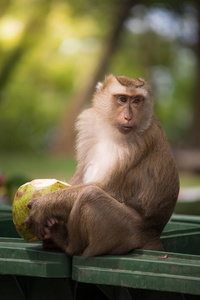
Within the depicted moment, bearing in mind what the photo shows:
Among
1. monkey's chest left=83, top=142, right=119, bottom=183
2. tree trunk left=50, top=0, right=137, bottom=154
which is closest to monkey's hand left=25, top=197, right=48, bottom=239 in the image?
monkey's chest left=83, top=142, right=119, bottom=183

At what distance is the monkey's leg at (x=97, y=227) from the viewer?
10.7 ft

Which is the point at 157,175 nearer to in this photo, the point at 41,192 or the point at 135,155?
the point at 135,155

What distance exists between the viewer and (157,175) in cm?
358

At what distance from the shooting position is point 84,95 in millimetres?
22688

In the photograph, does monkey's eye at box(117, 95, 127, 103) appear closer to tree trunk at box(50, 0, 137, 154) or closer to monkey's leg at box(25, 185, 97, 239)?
monkey's leg at box(25, 185, 97, 239)

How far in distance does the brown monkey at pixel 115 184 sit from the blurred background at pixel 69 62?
1301 centimetres

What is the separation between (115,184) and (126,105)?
587 mm

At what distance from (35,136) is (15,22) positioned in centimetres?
555

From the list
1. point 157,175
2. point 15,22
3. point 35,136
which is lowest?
point 35,136

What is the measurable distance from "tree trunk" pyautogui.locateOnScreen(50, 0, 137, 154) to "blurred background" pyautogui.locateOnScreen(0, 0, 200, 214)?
4 cm

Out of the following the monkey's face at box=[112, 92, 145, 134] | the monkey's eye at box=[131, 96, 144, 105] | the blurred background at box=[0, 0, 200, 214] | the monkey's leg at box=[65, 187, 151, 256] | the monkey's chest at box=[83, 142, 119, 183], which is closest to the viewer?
the monkey's leg at box=[65, 187, 151, 256]

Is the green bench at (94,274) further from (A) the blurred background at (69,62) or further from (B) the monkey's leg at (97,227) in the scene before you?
(A) the blurred background at (69,62)

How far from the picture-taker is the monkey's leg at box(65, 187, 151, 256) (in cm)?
326

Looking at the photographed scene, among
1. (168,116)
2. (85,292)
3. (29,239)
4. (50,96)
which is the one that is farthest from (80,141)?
(168,116)
